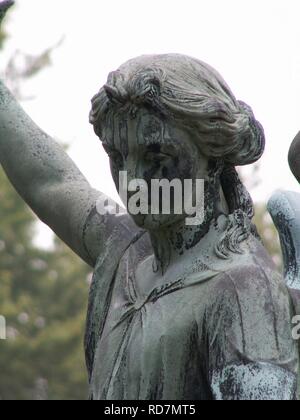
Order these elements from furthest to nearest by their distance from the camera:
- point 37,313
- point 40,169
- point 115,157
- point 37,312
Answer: point 37,312
point 37,313
point 40,169
point 115,157

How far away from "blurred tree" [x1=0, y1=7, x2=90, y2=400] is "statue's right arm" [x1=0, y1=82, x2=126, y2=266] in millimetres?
20478

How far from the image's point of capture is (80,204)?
6250 millimetres

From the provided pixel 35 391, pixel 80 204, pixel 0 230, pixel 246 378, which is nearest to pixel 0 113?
pixel 80 204

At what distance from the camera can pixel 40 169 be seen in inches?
250

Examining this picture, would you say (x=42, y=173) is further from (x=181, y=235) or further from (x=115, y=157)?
(x=181, y=235)

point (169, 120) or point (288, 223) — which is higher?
point (169, 120)

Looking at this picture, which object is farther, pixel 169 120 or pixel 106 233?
pixel 106 233

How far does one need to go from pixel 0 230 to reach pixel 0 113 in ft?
72.8

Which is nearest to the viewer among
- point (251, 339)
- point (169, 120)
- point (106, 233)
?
point (251, 339)

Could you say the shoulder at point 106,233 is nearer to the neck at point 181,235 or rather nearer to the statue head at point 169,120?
the neck at point 181,235

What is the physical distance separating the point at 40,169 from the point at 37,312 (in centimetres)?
2466

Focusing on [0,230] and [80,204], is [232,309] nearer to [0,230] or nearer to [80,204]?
[80,204]

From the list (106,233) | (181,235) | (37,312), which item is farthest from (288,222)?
(37,312)
